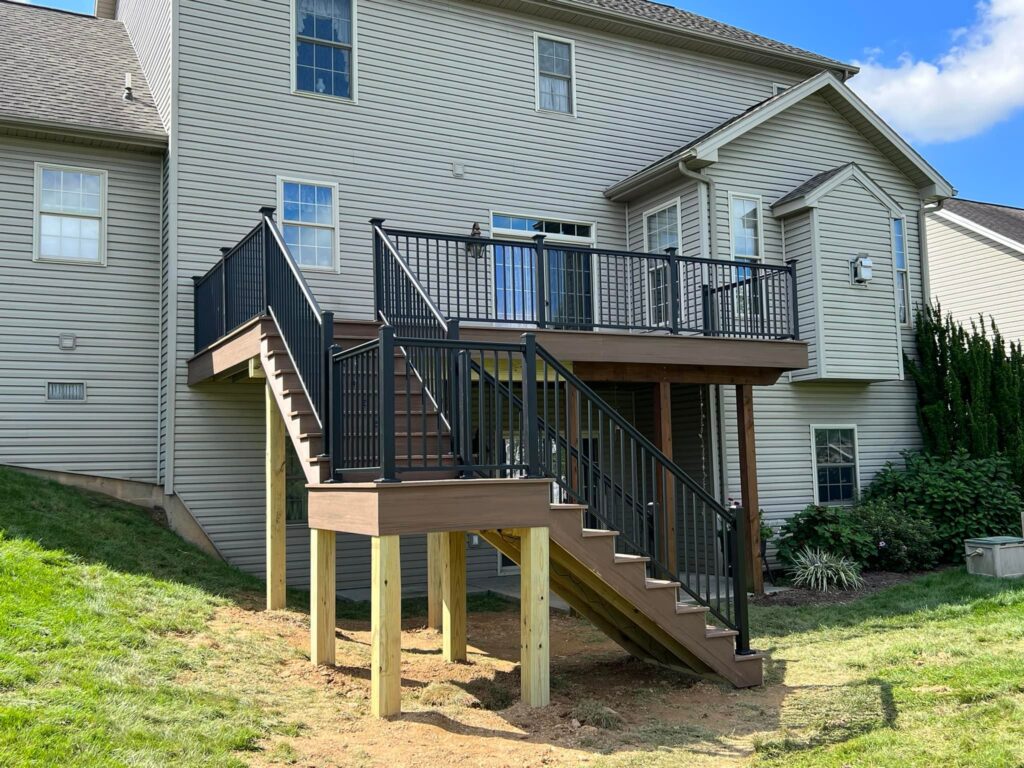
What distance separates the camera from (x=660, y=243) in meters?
14.7

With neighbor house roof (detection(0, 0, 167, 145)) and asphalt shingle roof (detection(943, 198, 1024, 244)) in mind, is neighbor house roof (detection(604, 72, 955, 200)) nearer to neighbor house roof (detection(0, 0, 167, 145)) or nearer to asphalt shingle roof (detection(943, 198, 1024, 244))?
asphalt shingle roof (detection(943, 198, 1024, 244))

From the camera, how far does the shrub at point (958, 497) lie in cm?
1422

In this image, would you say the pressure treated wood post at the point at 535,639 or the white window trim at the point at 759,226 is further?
the white window trim at the point at 759,226

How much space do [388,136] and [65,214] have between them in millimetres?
4492

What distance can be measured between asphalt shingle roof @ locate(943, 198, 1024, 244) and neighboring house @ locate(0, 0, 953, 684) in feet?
20.5

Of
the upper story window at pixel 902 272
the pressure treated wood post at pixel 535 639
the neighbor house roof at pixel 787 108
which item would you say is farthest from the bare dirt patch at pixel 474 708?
the upper story window at pixel 902 272

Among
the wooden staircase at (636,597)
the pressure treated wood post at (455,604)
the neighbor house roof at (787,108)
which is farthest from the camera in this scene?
the neighbor house roof at (787,108)

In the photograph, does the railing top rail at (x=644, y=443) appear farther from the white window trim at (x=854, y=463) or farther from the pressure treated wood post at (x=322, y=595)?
the white window trim at (x=854, y=463)

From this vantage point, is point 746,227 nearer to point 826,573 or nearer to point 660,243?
point 660,243

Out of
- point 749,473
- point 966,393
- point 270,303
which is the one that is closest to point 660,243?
point 749,473

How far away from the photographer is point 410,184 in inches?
526

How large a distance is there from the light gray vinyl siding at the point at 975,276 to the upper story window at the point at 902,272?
4804 millimetres

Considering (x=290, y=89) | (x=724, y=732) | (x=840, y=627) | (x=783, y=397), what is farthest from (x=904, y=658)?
(x=290, y=89)

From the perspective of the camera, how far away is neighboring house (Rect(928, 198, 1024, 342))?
20.8m
